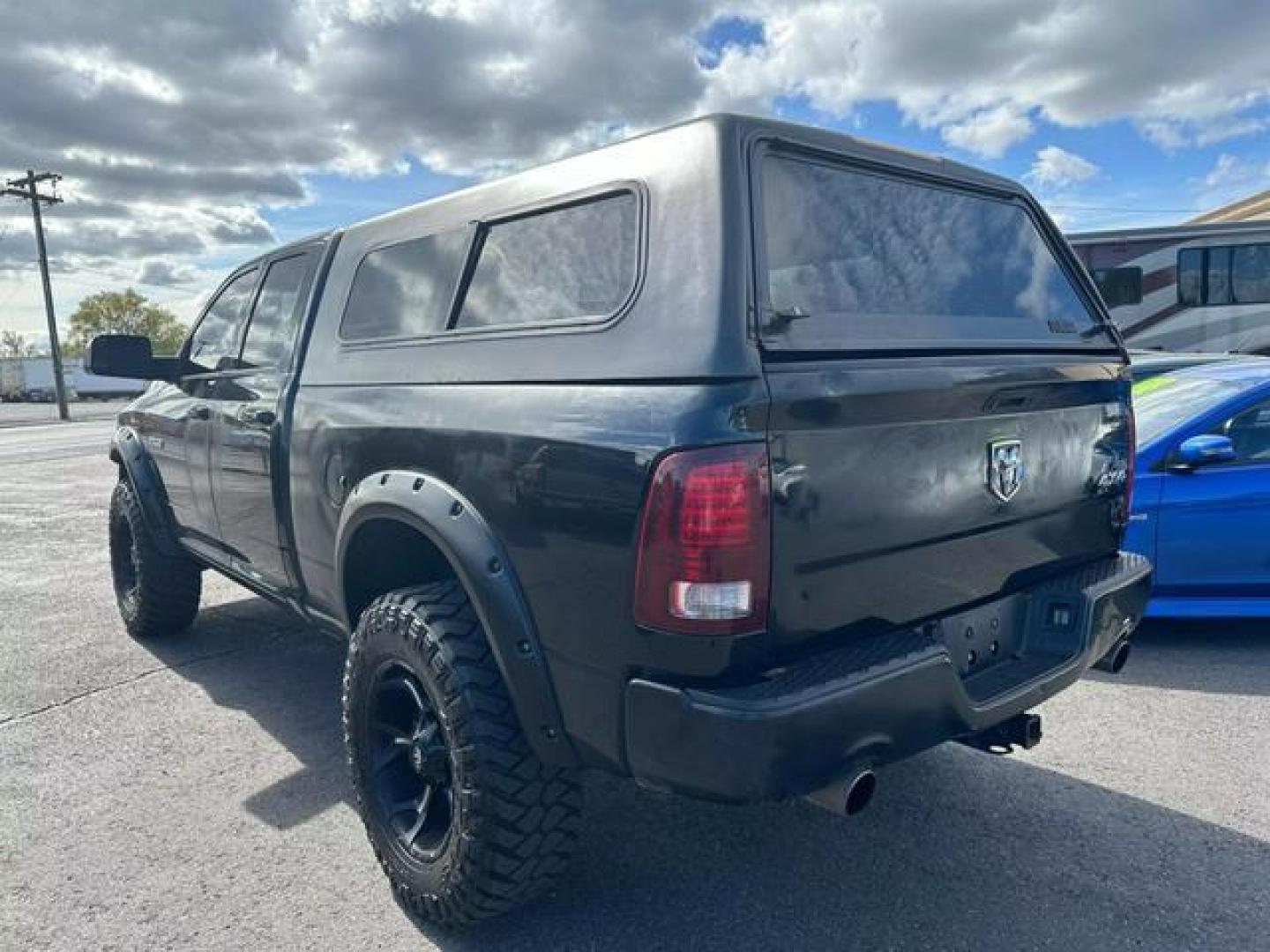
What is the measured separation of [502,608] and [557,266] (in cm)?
88

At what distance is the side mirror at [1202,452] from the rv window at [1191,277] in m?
12.7

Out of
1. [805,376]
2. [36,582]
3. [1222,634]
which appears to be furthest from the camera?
[36,582]

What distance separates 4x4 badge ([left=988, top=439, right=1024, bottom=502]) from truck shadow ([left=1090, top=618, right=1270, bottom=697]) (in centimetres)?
214

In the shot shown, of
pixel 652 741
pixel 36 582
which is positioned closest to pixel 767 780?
pixel 652 741

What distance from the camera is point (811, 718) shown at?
1810mm

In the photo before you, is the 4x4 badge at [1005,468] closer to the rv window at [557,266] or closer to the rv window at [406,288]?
the rv window at [557,266]

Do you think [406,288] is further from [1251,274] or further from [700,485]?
[1251,274]

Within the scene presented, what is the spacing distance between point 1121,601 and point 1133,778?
0.93 m

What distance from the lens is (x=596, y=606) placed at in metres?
1.95

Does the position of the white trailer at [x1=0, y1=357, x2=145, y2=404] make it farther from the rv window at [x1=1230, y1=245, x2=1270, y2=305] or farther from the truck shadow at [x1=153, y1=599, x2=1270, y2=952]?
the truck shadow at [x1=153, y1=599, x2=1270, y2=952]

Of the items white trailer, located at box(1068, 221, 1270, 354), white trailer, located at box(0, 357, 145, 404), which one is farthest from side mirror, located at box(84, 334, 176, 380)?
white trailer, located at box(0, 357, 145, 404)

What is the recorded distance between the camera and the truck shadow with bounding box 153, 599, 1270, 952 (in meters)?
2.37

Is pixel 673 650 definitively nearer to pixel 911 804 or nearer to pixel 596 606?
pixel 596 606

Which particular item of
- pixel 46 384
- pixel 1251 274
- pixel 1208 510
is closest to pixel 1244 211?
pixel 1251 274
